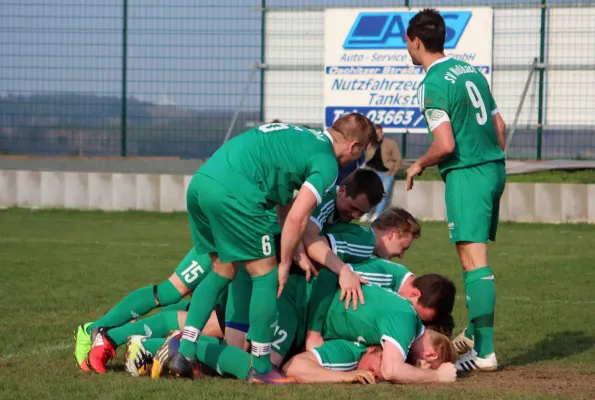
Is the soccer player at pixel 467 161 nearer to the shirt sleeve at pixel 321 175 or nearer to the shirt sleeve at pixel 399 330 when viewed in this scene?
the shirt sleeve at pixel 399 330

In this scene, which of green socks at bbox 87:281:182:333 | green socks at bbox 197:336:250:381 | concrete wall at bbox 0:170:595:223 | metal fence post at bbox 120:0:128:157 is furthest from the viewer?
metal fence post at bbox 120:0:128:157

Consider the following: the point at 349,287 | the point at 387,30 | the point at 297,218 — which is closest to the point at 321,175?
the point at 297,218

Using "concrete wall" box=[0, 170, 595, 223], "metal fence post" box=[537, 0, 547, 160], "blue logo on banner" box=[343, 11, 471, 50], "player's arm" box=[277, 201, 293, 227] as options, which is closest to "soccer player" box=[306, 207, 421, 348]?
"player's arm" box=[277, 201, 293, 227]

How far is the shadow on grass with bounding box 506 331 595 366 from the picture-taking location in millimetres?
7348

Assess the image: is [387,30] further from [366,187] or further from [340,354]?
[340,354]

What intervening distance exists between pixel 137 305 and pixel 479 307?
226 cm

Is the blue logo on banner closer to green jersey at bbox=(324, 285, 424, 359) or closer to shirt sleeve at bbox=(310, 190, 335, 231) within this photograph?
shirt sleeve at bbox=(310, 190, 335, 231)

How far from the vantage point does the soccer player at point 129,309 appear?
663cm

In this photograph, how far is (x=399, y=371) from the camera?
242 inches

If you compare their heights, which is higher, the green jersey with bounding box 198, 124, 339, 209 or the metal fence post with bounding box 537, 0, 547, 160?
the metal fence post with bounding box 537, 0, 547, 160

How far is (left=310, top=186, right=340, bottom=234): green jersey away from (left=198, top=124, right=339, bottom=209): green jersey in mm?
498

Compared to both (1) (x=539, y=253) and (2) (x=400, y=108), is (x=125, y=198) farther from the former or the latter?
(1) (x=539, y=253)

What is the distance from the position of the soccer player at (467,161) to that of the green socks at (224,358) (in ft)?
4.96

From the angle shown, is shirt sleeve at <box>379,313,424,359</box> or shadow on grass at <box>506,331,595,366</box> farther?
shadow on grass at <box>506,331,595,366</box>
